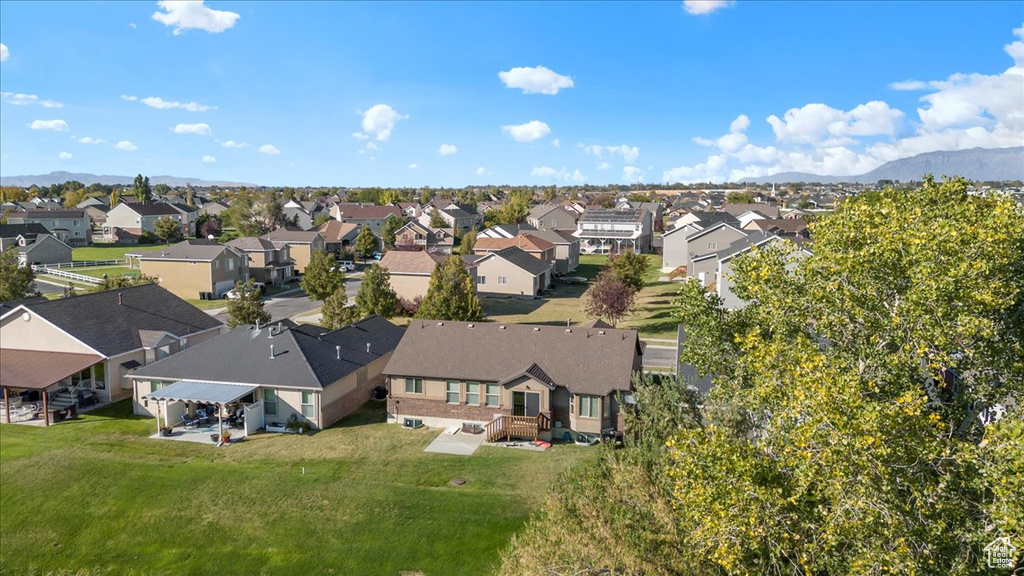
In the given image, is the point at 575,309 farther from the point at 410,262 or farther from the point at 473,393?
the point at 473,393

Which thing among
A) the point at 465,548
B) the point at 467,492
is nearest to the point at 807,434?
the point at 465,548

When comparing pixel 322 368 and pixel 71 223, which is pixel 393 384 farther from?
pixel 71 223

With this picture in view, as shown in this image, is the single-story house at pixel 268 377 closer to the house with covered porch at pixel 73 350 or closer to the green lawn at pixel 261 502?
the green lawn at pixel 261 502

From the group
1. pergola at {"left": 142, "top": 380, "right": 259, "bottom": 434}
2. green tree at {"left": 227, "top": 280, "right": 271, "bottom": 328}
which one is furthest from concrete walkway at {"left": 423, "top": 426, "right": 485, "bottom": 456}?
green tree at {"left": 227, "top": 280, "right": 271, "bottom": 328}

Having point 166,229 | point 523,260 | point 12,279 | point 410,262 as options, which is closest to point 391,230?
point 166,229

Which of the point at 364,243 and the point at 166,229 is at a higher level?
the point at 166,229

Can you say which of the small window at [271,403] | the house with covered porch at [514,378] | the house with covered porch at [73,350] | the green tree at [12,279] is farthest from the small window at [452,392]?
the green tree at [12,279]
